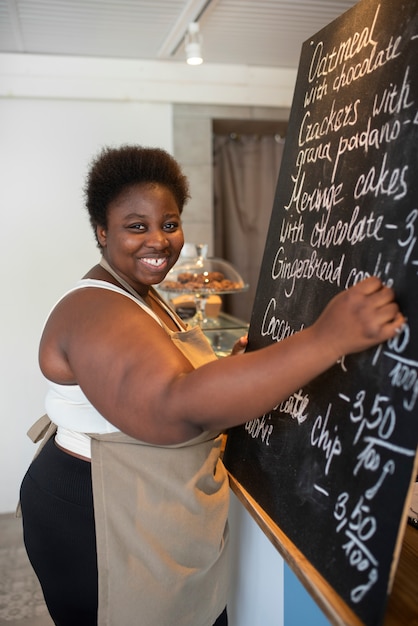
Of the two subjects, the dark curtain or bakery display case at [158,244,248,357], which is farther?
the dark curtain

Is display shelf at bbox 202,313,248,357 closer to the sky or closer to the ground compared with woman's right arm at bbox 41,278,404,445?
closer to the ground

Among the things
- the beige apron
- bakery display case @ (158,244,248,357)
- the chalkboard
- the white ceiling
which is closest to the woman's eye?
the chalkboard

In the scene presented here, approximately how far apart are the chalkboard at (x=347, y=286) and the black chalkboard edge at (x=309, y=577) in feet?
0.04

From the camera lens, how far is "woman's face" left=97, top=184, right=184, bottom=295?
1.18 metres

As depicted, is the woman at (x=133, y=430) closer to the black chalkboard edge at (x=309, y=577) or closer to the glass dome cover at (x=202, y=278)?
the black chalkboard edge at (x=309, y=577)

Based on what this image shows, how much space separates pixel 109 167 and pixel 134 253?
0.63 feet

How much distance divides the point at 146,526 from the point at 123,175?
0.70 meters

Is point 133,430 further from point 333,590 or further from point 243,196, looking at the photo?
point 243,196

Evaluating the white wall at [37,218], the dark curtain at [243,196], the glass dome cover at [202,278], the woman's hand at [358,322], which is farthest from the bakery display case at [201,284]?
the woman's hand at [358,322]

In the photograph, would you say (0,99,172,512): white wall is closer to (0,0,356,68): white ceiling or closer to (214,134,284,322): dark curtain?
(0,0,356,68): white ceiling

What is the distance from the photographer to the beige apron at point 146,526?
1.12m

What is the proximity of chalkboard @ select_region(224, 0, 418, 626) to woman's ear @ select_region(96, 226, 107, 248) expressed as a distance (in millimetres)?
389

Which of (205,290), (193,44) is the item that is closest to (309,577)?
(205,290)

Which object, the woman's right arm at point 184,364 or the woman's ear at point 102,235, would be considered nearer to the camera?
the woman's right arm at point 184,364
